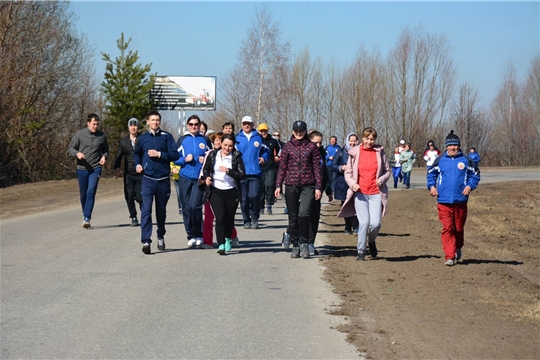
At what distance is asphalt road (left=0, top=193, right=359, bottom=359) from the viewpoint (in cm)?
710

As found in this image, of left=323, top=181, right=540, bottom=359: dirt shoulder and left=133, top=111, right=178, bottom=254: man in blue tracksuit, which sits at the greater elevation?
left=133, top=111, right=178, bottom=254: man in blue tracksuit

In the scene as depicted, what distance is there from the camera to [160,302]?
9.02 metres

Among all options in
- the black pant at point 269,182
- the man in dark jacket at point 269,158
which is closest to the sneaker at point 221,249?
the man in dark jacket at point 269,158

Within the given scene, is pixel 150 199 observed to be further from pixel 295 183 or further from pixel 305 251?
pixel 305 251

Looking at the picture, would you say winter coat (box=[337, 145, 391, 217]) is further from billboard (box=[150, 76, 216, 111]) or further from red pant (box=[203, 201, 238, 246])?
billboard (box=[150, 76, 216, 111])

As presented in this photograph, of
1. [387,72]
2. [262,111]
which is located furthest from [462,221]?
[387,72]

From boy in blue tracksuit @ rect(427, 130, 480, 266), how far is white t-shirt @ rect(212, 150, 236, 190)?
9.25 feet

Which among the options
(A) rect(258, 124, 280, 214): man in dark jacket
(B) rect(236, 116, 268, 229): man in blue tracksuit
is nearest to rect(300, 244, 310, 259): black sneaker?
(B) rect(236, 116, 268, 229): man in blue tracksuit

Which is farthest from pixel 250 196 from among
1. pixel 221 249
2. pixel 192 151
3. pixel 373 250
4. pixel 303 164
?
pixel 373 250

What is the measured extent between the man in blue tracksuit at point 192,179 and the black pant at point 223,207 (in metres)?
0.73

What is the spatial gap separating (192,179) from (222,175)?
1078 mm

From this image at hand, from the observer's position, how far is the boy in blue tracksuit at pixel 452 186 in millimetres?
11828

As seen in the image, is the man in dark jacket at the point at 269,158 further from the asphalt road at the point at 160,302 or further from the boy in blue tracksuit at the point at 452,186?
the boy in blue tracksuit at the point at 452,186

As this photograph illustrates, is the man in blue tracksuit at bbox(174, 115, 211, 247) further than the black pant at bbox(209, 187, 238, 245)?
Yes
